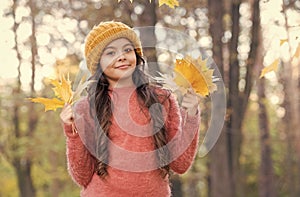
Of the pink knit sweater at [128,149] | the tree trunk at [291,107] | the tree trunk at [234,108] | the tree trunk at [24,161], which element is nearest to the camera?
the pink knit sweater at [128,149]

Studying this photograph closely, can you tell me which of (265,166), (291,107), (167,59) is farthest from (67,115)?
(265,166)

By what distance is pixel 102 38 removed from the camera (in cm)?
299

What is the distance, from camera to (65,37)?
10906mm

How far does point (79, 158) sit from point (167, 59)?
6424mm

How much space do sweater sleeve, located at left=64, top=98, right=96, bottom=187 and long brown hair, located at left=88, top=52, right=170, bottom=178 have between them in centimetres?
4

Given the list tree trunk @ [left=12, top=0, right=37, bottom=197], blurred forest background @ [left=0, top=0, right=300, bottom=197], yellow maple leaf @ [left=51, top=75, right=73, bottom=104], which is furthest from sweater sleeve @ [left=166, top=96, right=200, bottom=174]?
tree trunk @ [left=12, top=0, right=37, bottom=197]

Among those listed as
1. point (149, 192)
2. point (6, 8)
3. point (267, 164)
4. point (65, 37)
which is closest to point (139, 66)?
point (149, 192)

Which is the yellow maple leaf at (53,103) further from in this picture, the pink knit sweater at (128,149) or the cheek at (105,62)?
the cheek at (105,62)

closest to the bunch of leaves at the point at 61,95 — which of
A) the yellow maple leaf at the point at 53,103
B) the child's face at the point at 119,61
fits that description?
the yellow maple leaf at the point at 53,103

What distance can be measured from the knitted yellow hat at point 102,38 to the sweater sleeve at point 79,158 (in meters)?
0.24

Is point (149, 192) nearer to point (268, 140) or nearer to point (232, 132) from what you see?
point (232, 132)

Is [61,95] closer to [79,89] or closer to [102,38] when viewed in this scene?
[79,89]

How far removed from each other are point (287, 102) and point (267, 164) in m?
1.70

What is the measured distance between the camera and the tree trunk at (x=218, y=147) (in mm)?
9656
